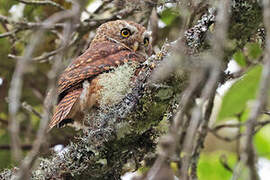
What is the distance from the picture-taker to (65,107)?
300 cm

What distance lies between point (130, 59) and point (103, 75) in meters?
0.29

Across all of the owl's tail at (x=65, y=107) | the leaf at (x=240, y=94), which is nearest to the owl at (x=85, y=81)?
the owl's tail at (x=65, y=107)

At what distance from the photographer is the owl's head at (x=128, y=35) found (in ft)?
13.2

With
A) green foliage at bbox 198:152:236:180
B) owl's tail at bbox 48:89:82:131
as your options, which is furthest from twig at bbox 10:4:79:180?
green foliage at bbox 198:152:236:180

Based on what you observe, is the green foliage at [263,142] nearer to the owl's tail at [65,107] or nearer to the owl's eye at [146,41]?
the owl's eye at [146,41]

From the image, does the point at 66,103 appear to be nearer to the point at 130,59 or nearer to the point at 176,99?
→ the point at 130,59

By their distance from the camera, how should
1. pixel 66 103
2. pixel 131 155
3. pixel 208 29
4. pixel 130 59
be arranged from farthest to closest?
pixel 130 59 → pixel 66 103 → pixel 131 155 → pixel 208 29

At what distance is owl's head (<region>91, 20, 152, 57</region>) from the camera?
401 centimetres

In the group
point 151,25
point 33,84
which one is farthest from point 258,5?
point 33,84

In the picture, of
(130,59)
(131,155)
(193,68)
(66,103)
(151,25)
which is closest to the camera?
(193,68)

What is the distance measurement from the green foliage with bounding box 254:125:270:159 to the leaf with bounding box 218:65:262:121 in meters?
1.07

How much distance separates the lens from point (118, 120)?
2.21m

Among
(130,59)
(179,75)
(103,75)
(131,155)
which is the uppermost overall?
(130,59)

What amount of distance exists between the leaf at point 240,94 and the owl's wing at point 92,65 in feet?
2.36
